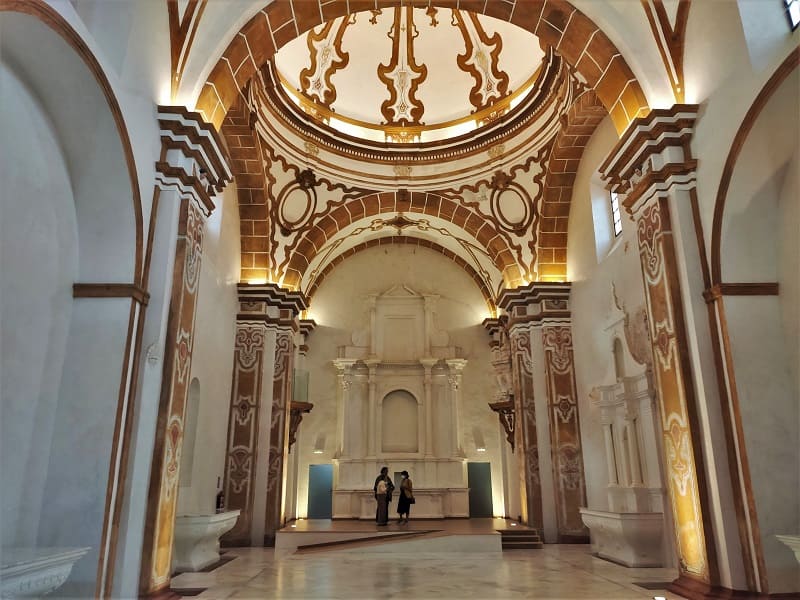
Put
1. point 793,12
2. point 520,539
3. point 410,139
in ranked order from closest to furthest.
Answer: point 793,12 < point 520,539 < point 410,139

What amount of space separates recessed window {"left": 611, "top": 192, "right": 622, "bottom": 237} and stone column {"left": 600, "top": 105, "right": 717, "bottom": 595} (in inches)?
128

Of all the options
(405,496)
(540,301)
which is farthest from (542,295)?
(405,496)

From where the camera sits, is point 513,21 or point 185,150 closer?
point 185,150

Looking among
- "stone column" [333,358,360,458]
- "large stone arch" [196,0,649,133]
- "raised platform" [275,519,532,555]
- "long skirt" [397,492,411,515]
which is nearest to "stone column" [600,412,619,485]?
"raised platform" [275,519,532,555]

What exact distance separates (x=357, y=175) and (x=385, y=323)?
14.4 ft

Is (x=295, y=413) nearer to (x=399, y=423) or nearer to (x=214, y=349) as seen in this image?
(x=214, y=349)

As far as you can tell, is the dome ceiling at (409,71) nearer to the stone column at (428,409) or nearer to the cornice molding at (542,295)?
the cornice molding at (542,295)

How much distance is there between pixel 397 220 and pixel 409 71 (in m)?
3.29

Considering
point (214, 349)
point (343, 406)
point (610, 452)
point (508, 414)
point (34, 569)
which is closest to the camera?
point (34, 569)

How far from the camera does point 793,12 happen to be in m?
4.89

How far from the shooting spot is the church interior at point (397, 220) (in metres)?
4.78

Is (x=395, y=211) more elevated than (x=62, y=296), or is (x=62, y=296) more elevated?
(x=395, y=211)

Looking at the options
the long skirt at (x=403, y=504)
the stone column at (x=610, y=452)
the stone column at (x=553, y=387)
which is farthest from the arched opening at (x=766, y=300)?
the long skirt at (x=403, y=504)

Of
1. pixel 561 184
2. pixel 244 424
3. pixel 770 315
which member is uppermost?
pixel 561 184
